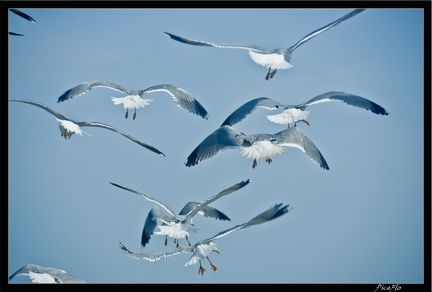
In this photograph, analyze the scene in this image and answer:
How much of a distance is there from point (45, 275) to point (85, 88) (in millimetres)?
2590

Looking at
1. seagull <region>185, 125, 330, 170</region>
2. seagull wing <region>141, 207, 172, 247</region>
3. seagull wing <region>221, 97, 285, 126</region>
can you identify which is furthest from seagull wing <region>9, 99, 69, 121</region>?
seagull wing <region>221, 97, 285, 126</region>

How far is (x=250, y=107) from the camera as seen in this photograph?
10.1 m

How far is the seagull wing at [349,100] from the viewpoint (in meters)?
9.49

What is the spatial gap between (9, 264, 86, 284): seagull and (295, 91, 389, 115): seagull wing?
366 centimetres

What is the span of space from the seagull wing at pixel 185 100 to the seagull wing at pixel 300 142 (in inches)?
47.8

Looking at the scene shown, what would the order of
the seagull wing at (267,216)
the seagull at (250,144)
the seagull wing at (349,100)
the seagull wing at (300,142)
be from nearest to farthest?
the seagull wing at (267,216), the seagull at (250,144), the seagull wing at (300,142), the seagull wing at (349,100)

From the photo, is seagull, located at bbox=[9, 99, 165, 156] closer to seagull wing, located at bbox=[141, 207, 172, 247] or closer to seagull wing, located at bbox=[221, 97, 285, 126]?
seagull wing, located at bbox=[141, 207, 172, 247]

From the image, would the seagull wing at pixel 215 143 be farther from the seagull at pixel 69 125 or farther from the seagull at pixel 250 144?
the seagull at pixel 69 125

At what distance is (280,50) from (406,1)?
1.86m

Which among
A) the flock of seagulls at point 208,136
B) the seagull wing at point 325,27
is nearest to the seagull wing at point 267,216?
the flock of seagulls at point 208,136

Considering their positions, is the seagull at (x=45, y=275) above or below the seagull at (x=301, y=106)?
below
